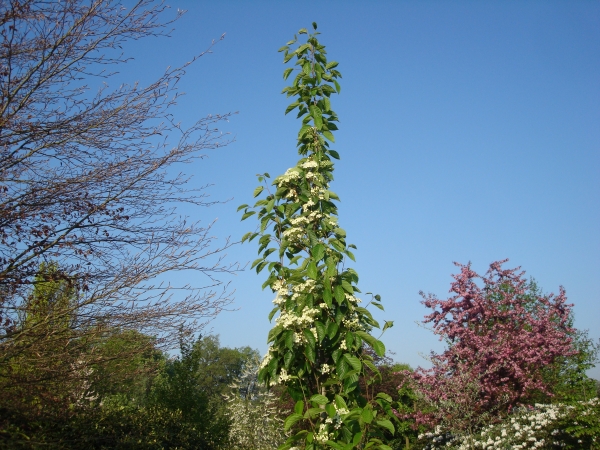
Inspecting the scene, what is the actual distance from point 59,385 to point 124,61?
2.97m

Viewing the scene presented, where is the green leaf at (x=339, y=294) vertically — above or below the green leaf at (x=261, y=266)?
below

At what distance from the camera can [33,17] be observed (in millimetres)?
4230

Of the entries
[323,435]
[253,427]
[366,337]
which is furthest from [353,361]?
[253,427]

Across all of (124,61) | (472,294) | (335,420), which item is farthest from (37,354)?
(472,294)

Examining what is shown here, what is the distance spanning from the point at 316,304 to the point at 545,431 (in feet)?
22.3

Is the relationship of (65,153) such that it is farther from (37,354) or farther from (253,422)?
(253,422)

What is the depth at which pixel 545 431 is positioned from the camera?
8328 millimetres

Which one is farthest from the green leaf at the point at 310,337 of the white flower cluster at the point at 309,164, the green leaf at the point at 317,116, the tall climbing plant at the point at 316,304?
the green leaf at the point at 317,116

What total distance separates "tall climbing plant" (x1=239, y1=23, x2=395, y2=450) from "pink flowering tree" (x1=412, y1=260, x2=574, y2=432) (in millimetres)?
5943

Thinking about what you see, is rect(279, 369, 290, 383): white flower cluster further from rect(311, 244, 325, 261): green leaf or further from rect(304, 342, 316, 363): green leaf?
rect(311, 244, 325, 261): green leaf

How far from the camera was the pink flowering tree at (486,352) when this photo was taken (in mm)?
9589

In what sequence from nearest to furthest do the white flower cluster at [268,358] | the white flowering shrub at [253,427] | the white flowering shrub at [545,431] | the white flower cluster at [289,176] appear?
the white flower cluster at [268,358], the white flower cluster at [289,176], the white flowering shrub at [545,431], the white flowering shrub at [253,427]

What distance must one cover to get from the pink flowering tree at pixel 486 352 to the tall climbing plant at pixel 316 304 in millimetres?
5943

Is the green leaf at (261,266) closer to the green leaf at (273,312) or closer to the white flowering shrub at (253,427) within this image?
the green leaf at (273,312)
